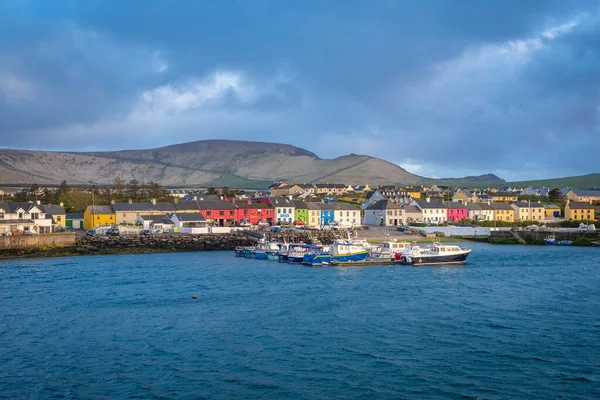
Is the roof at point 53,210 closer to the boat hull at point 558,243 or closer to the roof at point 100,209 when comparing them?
the roof at point 100,209

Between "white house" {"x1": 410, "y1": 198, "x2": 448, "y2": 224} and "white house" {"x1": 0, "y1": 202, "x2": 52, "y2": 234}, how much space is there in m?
47.3

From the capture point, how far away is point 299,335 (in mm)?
25609

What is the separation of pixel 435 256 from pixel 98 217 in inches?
1621

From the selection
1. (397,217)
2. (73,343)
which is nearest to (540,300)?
(73,343)

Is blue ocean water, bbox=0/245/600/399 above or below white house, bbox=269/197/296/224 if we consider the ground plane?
below

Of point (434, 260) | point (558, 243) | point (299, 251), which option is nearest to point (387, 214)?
point (558, 243)

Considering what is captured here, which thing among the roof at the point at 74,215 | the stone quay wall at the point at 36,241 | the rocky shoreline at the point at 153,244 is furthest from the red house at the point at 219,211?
the stone quay wall at the point at 36,241

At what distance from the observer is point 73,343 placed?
24.7 meters

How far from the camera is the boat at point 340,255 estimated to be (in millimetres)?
50344

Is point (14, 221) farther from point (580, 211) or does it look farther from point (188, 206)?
point (580, 211)

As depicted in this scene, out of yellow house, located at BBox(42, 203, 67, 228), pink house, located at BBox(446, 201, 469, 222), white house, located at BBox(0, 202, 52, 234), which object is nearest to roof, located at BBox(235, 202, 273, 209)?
Result: yellow house, located at BBox(42, 203, 67, 228)

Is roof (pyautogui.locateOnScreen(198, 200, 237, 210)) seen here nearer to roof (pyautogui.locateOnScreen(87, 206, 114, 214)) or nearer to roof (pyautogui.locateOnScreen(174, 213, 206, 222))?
roof (pyautogui.locateOnScreen(174, 213, 206, 222))

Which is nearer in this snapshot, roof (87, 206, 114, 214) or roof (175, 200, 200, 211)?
roof (87, 206, 114, 214)

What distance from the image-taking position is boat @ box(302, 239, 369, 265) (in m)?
50.3
